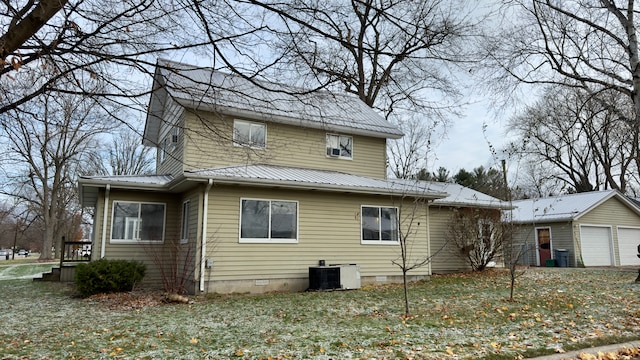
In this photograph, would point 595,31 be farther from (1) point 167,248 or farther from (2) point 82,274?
(2) point 82,274

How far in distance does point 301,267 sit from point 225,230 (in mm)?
2389

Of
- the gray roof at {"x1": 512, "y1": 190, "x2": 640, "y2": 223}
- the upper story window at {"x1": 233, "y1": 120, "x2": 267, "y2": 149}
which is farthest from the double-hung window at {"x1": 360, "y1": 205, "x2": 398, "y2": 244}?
the gray roof at {"x1": 512, "y1": 190, "x2": 640, "y2": 223}

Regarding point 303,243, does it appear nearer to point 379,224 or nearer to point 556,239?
point 379,224

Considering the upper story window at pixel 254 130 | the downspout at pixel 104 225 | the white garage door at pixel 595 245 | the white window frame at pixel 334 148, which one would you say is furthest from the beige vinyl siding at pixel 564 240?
the downspout at pixel 104 225

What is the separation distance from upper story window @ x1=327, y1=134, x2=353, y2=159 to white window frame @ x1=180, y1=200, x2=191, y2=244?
492cm

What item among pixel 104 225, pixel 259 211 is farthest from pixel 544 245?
pixel 104 225

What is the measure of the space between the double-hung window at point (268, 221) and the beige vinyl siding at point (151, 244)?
111 inches

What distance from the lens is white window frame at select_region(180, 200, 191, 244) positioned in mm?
11719

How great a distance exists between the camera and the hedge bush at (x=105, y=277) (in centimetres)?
1015

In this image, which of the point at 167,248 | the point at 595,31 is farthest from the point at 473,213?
the point at 167,248

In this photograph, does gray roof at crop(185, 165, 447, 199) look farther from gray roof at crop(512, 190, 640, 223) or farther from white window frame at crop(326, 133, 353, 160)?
gray roof at crop(512, 190, 640, 223)

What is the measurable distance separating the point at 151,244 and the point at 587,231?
67.8 feet

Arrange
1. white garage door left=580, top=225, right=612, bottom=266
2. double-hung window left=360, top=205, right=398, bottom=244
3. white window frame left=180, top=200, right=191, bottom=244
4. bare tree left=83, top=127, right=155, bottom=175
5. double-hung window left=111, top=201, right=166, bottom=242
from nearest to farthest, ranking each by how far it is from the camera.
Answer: white window frame left=180, top=200, right=191, bottom=244 → double-hung window left=111, top=201, right=166, bottom=242 → double-hung window left=360, top=205, right=398, bottom=244 → white garage door left=580, top=225, right=612, bottom=266 → bare tree left=83, top=127, right=155, bottom=175

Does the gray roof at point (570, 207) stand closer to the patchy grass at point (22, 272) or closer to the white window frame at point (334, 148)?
the white window frame at point (334, 148)
